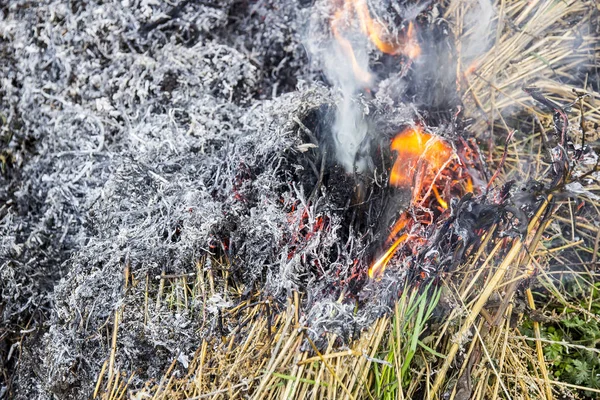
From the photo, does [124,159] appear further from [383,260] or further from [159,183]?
[383,260]

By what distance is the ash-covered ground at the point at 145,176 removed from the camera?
1.98m

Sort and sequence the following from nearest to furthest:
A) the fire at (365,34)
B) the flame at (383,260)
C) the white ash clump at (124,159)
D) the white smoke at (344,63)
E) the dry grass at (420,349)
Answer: the dry grass at (420,349)
the flame at (383,260)
the white ash clump at (124,159)
the white smoke at (344,63)
the fire at (365,34)

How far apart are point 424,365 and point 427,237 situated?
1.66 feet

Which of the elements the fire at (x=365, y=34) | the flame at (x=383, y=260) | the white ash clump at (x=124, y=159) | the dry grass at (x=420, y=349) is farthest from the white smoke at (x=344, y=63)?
the dry grass at (x=420, y=349)

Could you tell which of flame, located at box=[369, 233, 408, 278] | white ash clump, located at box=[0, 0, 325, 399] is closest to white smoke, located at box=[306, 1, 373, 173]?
white ash clump, located at box=[0, 0, 325, 399]

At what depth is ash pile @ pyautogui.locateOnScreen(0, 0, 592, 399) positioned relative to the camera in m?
1.92

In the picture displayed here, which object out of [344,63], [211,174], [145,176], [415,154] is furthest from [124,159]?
[415,154]

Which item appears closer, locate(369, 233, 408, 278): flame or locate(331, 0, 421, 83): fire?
locate(369, 233, 408, 278): flame

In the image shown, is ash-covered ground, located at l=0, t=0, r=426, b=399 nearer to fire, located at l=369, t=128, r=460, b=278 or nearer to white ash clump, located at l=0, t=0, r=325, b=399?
white ash clump, located at l=0, t=0, r=325, b=399

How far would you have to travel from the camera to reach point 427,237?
191cm

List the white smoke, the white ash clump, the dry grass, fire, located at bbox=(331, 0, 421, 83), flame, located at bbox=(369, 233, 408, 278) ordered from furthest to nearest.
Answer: fire, located at bbox=(331, 0, 421, 83) → the white smoke → the white ash clump → flame, located at bbox=(369, 233, 408, 278) → the dry grass

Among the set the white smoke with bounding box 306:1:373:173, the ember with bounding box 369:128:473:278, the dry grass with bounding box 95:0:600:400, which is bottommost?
the dry grass with bounding box 95:0:600:400

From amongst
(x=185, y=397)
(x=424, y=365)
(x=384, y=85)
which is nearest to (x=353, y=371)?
(x=424, y=365)

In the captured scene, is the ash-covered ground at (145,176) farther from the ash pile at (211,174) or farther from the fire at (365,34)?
the fire at (365,34)
